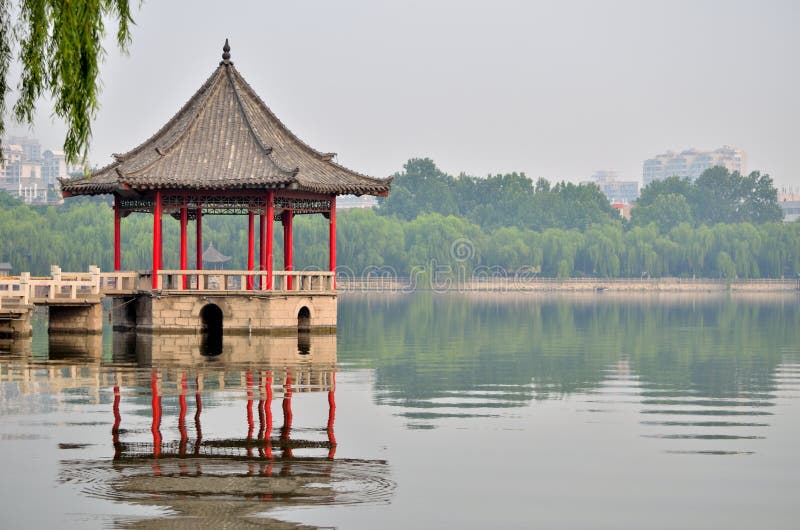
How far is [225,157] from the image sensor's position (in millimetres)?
33156

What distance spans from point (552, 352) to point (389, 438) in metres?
15.0

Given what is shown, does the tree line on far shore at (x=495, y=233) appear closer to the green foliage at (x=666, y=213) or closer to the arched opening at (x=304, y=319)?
the green foliage at (x=666, y=213)

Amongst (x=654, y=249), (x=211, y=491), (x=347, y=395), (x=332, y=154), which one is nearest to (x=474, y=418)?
(x=347, y=395)

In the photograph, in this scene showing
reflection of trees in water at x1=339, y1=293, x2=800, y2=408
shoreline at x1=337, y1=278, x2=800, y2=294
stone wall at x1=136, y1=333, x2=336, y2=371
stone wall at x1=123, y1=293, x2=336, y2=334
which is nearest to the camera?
reflection of trees in water at x1=339, y1=293, x2=800, y2=408

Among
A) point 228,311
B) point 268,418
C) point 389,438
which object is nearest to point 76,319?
point 228,311

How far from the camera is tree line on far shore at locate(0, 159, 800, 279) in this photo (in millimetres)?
81312

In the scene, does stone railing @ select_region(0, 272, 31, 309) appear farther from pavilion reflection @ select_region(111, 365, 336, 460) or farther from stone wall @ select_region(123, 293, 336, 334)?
pavilion reflection @ select_region(111, 365, 336, 460)

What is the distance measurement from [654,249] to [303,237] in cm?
3064

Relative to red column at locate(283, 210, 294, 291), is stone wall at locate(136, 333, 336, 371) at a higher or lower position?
lower

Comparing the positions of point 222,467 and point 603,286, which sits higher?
point 603,286

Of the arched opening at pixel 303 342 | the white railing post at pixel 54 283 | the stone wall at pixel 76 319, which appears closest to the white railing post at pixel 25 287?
the white railing post at pixel 54 283

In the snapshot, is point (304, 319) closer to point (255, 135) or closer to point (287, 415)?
point (255, 135)

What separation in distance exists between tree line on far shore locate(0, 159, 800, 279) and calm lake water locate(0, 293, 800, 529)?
169 feet

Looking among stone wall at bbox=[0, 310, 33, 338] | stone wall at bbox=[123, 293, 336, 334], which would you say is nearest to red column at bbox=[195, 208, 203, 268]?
stone wall at bbox=[123, 293, 336, 334]
